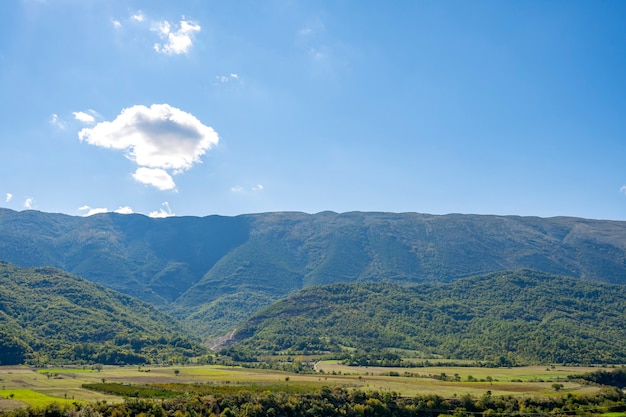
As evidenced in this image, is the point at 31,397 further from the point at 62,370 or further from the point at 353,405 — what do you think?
the point at 353,405

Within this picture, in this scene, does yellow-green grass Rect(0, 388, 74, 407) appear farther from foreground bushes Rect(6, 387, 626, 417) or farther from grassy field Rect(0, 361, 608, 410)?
foreground bushes Rect(6, 387, 626, 417)

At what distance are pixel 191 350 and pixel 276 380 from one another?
83.5 meters

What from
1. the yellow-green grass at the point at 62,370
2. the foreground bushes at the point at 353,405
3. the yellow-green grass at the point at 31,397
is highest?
the yellow-green grass at the point at 31,397

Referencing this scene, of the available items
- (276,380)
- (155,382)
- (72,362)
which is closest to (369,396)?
(276,380)

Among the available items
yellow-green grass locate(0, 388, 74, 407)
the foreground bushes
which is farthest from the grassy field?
the foreground bushes

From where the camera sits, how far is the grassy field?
331ft

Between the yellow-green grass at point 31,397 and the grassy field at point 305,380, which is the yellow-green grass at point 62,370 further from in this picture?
the yellow-green grass at point 31,397

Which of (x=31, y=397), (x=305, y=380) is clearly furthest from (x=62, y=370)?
(x=305, y=380)

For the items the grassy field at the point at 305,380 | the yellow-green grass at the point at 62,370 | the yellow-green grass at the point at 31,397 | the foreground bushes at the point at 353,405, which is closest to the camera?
the foreground bushes at the point at 353,405

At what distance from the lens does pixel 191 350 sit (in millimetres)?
199750

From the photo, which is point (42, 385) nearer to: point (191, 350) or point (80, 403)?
point (80, 403)

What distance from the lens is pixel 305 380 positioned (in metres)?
127

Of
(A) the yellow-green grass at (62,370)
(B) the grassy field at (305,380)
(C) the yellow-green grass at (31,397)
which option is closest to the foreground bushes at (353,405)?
(B) the grassy field at (305,380)

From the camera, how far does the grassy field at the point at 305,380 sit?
100806mm
